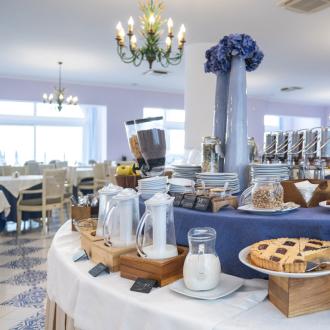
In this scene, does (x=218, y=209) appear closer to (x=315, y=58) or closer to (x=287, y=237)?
(x=287, y=237)

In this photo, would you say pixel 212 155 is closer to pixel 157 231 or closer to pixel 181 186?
pixel 181 186

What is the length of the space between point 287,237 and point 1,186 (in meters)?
5.11

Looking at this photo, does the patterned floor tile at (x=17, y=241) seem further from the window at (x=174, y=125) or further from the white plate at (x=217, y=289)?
the window at (x=174, y=125)

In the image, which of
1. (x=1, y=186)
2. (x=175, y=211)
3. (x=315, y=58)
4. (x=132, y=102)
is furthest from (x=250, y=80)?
(x=175, y=211)

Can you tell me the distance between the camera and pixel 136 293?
3.50 feet

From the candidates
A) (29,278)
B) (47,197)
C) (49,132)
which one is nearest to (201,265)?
(29,278)

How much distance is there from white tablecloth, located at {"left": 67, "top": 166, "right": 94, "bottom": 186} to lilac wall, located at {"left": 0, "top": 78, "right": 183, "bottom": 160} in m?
2.44

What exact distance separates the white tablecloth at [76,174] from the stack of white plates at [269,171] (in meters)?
5.65

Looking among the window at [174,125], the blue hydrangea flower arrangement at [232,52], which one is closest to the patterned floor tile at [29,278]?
the blue hydrangea flower arrangement at [232,52]

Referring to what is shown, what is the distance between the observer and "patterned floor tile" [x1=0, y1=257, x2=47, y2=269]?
3.80 m

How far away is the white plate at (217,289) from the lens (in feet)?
3.33

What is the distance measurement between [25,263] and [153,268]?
3.20 m

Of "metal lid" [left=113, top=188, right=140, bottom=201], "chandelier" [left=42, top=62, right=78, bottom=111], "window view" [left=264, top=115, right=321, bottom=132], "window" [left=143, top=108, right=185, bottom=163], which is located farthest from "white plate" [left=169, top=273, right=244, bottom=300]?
"window view" [left=264, top=115, right=321, bottom=132]

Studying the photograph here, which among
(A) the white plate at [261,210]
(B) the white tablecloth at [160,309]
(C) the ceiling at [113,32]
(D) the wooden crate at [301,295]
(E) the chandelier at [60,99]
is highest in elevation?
(C) the ceiling at [113,32]
